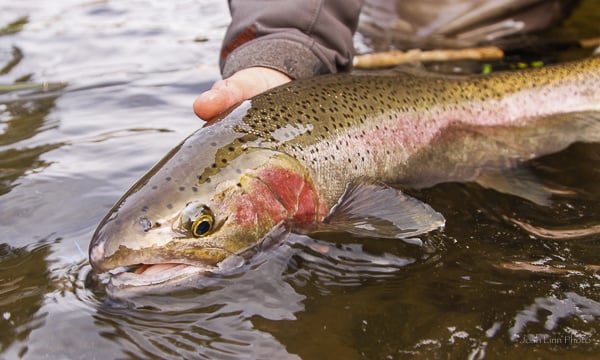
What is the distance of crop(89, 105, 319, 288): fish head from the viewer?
1929 millimetres

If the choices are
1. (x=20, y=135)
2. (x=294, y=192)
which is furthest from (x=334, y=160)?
(x=20, y=135)

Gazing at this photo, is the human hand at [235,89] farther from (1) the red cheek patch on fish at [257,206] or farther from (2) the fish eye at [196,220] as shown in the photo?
(2) the fish eye at [196,220]

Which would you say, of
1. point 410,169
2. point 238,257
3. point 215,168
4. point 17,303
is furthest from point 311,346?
point 410,169

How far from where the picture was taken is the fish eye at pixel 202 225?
202cm

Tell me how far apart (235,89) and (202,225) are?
89 centimetres

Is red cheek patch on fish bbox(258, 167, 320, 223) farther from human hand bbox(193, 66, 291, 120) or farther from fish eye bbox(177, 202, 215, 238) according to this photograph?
human hand bbox(193, 66, 291, 120)

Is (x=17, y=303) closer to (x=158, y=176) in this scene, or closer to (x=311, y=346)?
(x=158, y=176)

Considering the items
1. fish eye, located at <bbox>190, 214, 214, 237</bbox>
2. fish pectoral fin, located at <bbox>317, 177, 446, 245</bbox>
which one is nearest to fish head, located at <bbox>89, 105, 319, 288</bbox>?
fish eye, located at <bbox>190, 214, 214, 237</bbox>

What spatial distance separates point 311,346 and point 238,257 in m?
0.54

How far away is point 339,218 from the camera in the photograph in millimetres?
2447

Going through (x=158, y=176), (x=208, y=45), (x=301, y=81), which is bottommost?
(x=208, y=45)

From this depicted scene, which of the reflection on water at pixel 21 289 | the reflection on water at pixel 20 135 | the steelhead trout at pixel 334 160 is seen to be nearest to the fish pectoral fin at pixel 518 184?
the steelhead trout at pixel 334 160

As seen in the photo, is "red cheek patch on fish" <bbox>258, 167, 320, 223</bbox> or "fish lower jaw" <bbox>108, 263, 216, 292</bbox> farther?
"red cheek patch on fish" <bbox>258, 167, 320, 223</bbox>

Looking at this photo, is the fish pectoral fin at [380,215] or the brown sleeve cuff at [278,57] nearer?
the fish pectoral fin at [380,215]
